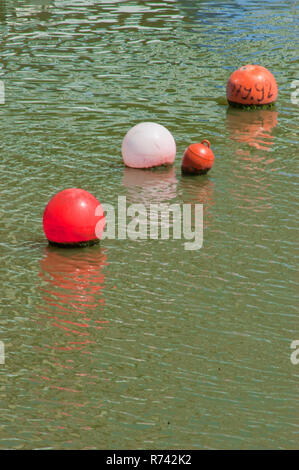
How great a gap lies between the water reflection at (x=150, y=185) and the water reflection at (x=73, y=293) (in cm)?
264

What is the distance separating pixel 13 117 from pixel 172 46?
A: 8.78 metres

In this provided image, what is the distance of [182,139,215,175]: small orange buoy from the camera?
51.2 ft

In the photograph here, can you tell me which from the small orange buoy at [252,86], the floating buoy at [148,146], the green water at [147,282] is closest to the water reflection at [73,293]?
the green water at [147,282]

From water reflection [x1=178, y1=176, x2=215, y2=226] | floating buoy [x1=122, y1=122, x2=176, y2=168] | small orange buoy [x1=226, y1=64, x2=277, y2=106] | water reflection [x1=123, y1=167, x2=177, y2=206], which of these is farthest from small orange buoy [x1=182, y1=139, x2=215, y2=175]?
small orange buoy [x1=226, y1=64, x2=277, y2=106]

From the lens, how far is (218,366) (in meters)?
9.16

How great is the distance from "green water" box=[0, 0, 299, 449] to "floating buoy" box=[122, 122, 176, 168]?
254 mm

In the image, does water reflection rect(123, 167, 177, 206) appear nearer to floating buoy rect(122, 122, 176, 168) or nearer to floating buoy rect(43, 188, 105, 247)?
floating buoy rect(122, 122, 176, 168)

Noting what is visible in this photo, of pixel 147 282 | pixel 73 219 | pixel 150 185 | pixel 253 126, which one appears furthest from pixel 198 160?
pixel 147 282

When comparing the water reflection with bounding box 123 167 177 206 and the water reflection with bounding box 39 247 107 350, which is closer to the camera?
the water reflection with bounding box 39 247 107 350

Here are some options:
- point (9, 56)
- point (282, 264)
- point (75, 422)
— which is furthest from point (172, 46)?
point (75, 422)

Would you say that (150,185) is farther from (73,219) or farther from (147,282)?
(147,282)

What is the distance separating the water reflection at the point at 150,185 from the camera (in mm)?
14758

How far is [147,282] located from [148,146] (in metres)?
5.33

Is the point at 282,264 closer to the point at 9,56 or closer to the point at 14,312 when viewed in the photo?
the point at 14,312
